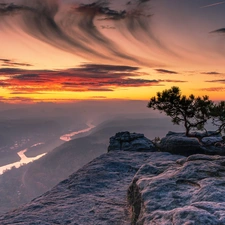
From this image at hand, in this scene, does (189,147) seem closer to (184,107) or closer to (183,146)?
(183,146)

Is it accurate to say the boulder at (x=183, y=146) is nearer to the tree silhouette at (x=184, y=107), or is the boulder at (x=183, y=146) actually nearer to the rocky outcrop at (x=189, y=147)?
the rocky outcrop at (x=189, y=147)

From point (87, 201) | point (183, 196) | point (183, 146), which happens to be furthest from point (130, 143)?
point (183, 196)

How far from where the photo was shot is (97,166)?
1204 inches

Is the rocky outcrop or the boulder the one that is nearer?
the rocky outcrop

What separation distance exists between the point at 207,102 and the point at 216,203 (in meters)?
17.2

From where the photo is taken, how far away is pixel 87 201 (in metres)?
21.6

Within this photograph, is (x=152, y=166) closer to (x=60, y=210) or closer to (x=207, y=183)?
(x=207, y=183)

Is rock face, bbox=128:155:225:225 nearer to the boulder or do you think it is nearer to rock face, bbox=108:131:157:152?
the boulder

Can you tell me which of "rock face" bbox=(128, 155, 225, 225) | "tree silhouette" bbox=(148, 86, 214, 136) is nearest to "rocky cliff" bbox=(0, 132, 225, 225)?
"rock face" bbox=(128, 155, 225, 225)

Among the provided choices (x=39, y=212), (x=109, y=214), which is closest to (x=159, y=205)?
(x=109, y=214)

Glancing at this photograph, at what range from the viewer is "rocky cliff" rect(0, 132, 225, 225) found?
1341cm

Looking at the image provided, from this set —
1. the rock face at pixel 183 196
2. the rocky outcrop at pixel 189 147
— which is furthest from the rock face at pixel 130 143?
the rock face at pixel 183 196

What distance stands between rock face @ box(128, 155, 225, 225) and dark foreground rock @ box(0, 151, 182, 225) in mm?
1905

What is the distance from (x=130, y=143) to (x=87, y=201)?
84.5 ft
